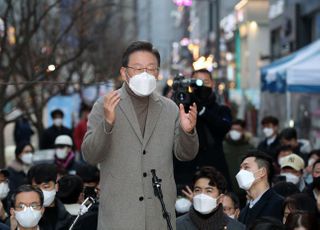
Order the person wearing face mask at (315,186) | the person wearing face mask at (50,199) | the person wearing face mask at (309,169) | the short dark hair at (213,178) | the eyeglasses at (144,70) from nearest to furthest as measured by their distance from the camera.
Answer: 1. the eyeglasses at (144,70)
2. the short dark hair at (213,178)
3. the person wearing face mask at (50,199)
4. the person wearing face mask at (315,186)
5. the person wearing face mask at (309,169)

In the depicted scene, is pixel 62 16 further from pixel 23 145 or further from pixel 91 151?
pixel 91 151

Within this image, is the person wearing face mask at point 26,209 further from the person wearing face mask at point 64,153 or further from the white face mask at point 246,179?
the person wearing face mask at point 64,153

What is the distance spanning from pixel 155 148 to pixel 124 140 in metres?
0.20

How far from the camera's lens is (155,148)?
5516 millimetres

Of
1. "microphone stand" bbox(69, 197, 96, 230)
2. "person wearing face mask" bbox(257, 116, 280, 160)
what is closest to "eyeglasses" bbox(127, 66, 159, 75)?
"microphone stand" bbox(69, 197, 96, 230)

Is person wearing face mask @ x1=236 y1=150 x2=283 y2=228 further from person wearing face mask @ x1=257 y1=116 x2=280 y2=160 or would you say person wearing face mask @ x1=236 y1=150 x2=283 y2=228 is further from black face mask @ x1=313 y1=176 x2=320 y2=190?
person wearing face mask @ x1=257 y1=116 x2=280 y2=160

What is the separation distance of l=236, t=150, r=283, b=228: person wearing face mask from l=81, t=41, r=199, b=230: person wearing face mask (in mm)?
1814

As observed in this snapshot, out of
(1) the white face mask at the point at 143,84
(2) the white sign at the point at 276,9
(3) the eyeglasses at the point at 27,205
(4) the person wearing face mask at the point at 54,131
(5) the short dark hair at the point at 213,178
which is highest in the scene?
(2) the white sign at the point at 276,9

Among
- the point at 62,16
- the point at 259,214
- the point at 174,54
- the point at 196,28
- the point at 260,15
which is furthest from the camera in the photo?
the point at 196,28

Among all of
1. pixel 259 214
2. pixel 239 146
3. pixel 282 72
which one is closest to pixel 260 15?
pixel 282 72

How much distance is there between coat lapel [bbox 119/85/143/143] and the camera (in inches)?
216

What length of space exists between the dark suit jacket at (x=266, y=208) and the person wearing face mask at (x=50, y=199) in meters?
1.42

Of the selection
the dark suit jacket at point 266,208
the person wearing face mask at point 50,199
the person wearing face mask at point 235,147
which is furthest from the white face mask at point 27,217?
the person wearing face mask at point 235,147

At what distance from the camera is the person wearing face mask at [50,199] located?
7129mm
